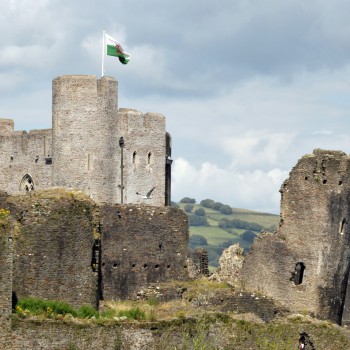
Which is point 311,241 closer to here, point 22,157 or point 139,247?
point 139,247

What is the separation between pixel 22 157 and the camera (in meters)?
72.6

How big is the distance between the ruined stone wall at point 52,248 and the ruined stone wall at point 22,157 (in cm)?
1881

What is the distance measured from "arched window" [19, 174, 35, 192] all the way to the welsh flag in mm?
7101

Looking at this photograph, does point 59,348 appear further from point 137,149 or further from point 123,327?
point 137,149

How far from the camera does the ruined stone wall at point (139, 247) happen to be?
54.8 m

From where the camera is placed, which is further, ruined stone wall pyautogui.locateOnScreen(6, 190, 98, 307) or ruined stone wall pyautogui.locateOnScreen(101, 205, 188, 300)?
ruined stone wall pyautogui.locateOnScreen(101, 205, 188, 300)

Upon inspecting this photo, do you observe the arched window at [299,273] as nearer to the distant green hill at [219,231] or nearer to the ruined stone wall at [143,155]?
the ruined stone wall at [143,155]

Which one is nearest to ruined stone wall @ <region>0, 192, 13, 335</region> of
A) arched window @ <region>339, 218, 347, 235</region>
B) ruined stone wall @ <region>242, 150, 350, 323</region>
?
ruined stone wall @ <region>242, 150, 350, 323</region>

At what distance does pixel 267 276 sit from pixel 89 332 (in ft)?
41.7

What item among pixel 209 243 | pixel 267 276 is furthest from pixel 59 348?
pixel 209 243

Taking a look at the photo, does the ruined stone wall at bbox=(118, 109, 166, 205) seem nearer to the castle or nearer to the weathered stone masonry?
the castle

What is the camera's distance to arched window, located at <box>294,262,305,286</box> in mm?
56719

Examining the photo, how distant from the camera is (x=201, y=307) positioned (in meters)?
52.5

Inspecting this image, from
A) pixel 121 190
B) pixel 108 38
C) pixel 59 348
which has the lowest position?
pixel 59 348
